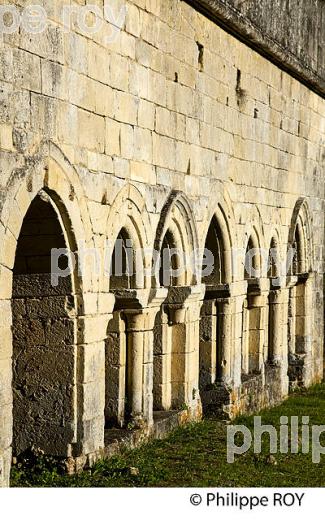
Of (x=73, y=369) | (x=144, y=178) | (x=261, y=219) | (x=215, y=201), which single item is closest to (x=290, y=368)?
(x=261, y=219)

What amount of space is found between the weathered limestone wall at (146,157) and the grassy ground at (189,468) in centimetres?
34

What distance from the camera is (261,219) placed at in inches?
677

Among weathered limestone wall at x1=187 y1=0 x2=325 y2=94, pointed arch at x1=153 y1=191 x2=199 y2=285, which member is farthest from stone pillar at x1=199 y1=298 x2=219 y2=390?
weathered limestone wall at x1=187 y1=0 x2=325 y2=94

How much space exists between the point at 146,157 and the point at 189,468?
2.95 metres

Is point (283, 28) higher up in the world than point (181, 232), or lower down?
higher up

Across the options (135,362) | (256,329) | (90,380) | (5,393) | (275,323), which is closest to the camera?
(5,393)

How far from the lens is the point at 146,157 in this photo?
41.8ft

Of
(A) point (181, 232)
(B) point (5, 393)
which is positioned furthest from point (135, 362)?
(B) point (5, 393)

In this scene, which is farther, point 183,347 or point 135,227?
point 183,347

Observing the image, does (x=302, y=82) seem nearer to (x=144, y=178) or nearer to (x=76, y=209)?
(x=144, y=178)

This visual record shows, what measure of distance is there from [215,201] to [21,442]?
4765mm

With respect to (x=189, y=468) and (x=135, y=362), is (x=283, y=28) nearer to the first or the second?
(x=135, y=362)

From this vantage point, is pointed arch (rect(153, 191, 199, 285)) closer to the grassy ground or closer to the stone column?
the stone column

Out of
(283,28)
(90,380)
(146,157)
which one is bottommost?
(90,380)
